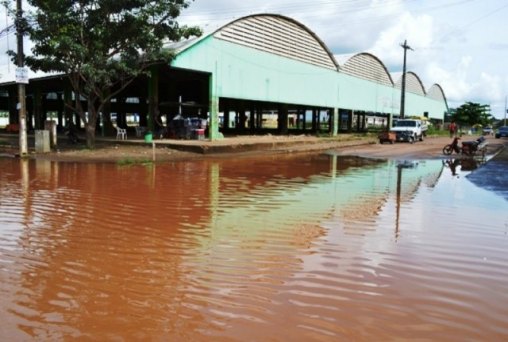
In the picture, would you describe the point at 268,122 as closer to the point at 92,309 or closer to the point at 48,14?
the point at 48,14

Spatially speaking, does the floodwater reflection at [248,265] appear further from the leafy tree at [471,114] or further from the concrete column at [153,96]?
the leafy tree at [471,114]

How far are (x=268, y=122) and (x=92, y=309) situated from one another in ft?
323

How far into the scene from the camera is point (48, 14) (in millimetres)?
22406

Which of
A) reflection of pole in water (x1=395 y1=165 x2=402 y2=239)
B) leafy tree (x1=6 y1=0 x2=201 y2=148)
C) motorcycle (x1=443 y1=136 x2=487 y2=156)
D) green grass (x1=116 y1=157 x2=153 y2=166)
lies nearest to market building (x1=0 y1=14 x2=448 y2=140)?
leafy tree (x1=6 y1=0 x2=201 y2=148)

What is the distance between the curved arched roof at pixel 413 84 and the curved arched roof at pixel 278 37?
26665mm

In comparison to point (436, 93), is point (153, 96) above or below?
below

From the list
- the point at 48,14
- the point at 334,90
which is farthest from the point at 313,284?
the point at 334,90

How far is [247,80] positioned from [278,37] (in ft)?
17.6

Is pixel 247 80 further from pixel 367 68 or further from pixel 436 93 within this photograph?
pixel 436 93

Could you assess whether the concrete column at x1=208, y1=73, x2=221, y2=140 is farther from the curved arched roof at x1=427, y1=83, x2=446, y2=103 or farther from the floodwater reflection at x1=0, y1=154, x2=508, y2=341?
the curved arched roof at x1=427, y1=83, x2=446, y2=103

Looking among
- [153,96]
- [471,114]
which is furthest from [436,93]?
[153,96]

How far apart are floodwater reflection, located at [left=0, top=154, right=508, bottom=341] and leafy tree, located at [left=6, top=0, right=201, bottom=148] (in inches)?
480

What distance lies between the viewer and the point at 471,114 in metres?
97.2

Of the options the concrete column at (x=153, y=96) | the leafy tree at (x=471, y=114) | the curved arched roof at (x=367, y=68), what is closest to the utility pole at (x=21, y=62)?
the concrete column at (x=153, y=96)
